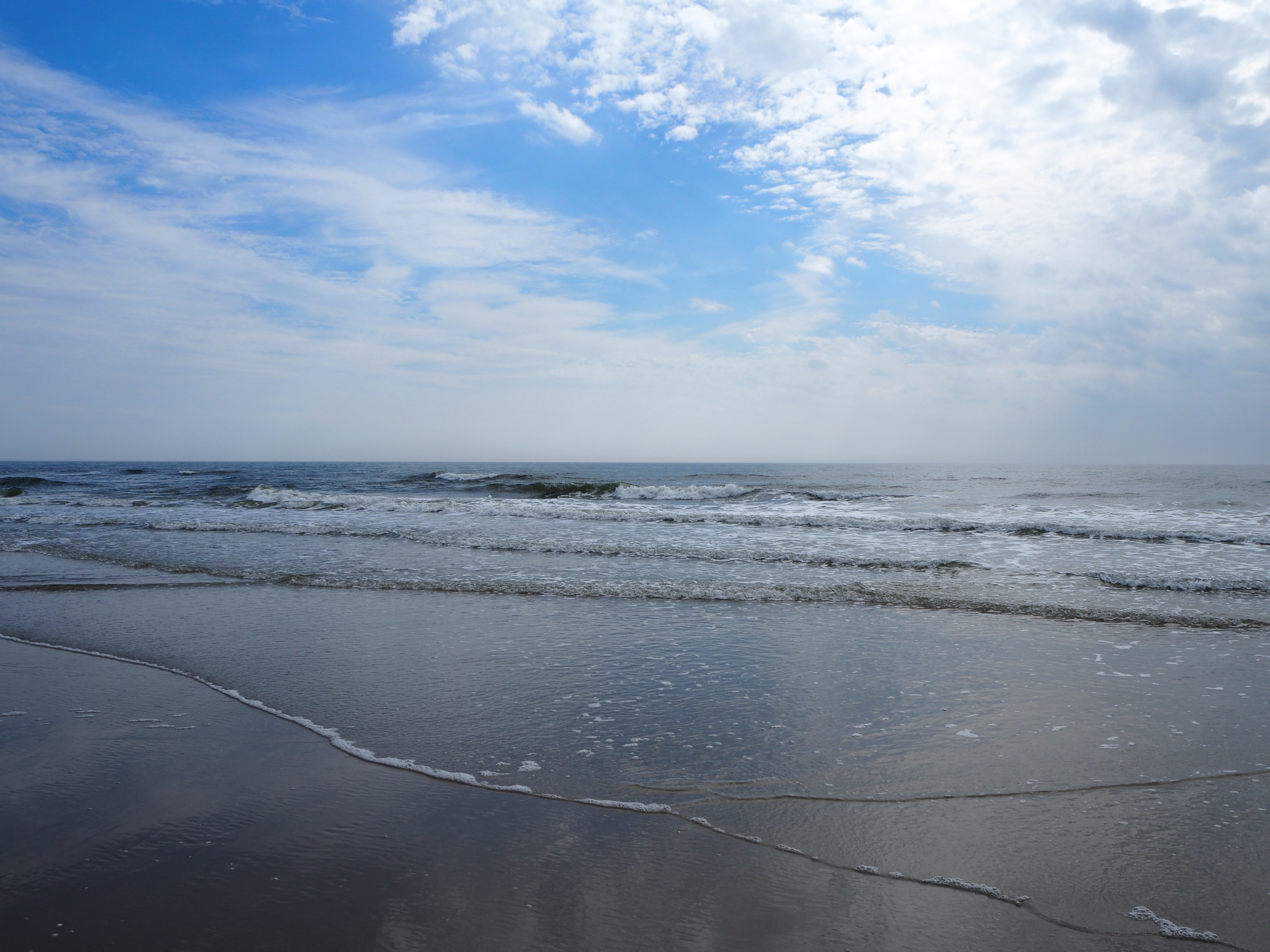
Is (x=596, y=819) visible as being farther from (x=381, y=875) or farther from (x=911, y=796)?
(x=911, y=796)

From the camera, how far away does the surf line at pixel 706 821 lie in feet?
8.46

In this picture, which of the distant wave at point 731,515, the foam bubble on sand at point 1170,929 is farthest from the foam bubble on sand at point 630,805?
the distant wave at point 731,515

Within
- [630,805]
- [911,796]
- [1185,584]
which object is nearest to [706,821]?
[630,805]

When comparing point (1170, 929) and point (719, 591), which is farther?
point (719, 591)

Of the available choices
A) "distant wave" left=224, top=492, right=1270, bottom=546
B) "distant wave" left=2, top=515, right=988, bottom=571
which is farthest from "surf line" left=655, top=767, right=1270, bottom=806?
"distant wave" left=224, top=492, right=1270, bottom=546

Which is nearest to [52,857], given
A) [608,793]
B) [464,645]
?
[608,793]

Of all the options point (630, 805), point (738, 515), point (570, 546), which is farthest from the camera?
point (738, 515)

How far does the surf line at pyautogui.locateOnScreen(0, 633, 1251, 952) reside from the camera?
258cm

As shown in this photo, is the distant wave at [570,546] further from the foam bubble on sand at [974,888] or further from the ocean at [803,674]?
the foam bubble on sand at [974,888]

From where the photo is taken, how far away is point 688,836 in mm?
3217

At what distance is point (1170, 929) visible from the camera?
8.49ft

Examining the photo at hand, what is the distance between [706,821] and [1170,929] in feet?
6.17

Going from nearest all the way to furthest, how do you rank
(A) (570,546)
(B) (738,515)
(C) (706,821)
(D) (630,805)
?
(C) (706,821), (D) (630,805), (A) (570,546), (B) (738,515)

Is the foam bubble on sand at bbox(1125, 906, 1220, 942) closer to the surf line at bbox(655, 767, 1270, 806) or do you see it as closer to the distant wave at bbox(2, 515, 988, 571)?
the surf line at bbox(655, 767, 1270, 806)
